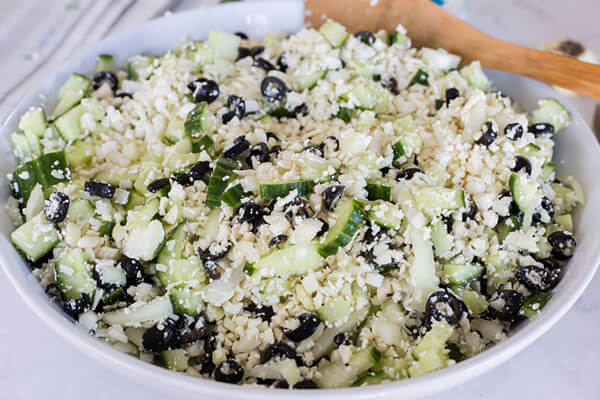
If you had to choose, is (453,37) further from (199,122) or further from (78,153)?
(78,153)

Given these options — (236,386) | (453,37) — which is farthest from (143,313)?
(453,37)

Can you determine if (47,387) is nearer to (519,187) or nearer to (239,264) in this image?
(239,264)

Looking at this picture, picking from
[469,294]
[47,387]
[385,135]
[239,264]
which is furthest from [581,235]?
[47,387]

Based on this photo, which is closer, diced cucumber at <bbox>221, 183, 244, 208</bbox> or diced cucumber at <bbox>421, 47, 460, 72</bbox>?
diced cucumber at <bbox>221, 183, 244, 208</bbox>

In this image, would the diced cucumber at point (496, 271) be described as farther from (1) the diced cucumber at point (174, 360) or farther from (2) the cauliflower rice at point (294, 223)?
(1) the diced cucumber at point (174, 360)

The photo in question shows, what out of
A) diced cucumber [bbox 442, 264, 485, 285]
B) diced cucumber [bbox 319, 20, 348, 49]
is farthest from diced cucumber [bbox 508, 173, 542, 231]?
diced cucumber [bbox 319, 20, 348, 49]

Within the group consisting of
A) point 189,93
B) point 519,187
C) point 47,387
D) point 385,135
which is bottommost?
point 47,387

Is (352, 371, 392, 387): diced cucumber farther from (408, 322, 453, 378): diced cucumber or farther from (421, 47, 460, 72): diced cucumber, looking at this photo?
(421, 47, 460, 72): diced cucumber
